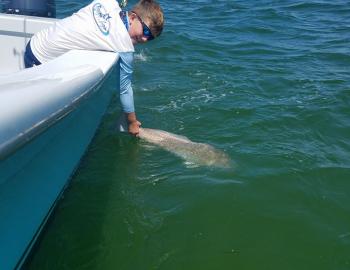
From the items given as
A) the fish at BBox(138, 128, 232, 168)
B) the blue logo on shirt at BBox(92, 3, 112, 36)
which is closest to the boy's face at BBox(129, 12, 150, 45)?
the blue logo on shirt at BBox(92, 3, 112, 36)

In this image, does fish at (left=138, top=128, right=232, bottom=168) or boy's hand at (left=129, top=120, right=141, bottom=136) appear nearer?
boy's hand at (left=129, top=120, right=141, bottom=136)

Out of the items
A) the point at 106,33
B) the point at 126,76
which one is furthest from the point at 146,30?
the point at 126,76

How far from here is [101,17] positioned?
3.84 metres

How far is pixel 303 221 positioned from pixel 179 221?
1001 millimetres

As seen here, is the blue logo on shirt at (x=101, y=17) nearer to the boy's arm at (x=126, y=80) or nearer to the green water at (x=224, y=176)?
the boy's arm at (x=126, y=80)

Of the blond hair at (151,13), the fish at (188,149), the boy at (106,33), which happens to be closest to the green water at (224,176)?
the fish at (188,149)

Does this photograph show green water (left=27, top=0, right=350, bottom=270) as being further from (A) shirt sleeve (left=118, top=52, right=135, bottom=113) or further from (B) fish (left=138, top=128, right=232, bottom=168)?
(A) shirt sleeve (left=118, top=52, right=135, bottom=113)

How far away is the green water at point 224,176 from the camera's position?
368 cm

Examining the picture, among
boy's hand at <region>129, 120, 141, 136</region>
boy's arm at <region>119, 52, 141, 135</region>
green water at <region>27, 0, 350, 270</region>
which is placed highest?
boy's arm at <region>119, 52, 141, 135</region>

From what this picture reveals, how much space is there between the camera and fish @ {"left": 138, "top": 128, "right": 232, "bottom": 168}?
477 cm

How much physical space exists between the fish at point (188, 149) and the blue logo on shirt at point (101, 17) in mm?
1311

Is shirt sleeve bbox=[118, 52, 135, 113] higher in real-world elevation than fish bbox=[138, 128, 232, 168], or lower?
higher

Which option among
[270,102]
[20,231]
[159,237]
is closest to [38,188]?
[20,231]

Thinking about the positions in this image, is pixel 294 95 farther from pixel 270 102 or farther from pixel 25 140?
pixel 25 140
